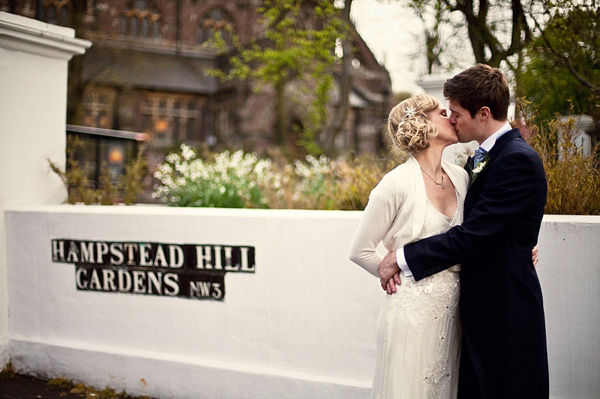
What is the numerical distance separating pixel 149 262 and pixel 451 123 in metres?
2.93

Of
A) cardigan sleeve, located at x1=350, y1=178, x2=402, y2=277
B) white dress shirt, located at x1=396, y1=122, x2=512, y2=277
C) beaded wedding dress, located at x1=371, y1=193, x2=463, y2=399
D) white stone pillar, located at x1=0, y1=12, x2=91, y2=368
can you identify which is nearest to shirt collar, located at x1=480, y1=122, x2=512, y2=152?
white dress shirt, located at x1=396, y1=122, x2=512, y2=277

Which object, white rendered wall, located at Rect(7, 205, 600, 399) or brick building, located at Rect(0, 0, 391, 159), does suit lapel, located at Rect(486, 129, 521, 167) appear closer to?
white rendered wall, located at Rect(7, 205, 600, 399)

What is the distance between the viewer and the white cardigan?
2.62 m

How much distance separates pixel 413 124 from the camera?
8.62ft

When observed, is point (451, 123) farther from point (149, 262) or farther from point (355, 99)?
point (355, 99)

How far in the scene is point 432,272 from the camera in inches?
101

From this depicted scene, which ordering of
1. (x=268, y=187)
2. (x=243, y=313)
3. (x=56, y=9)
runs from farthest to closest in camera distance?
(x=56, y=9), (x=268, y=187), (x=243, y=313)

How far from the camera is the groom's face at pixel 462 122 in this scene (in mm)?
2654

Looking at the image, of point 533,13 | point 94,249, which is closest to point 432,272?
point 94,249

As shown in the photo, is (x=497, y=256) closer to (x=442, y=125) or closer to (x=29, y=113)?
(x=442, y=125)

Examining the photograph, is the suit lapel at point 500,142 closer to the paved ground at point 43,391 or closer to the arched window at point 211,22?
the paved ground at point 43,391

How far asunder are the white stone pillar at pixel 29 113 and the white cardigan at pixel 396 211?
3.77 metres

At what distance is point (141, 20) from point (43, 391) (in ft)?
114

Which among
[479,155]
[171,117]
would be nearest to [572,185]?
[479,155]
